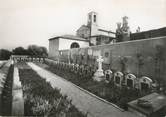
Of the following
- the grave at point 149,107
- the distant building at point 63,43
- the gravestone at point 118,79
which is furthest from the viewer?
the distant building at point 63,43

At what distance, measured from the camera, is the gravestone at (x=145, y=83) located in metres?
5.19

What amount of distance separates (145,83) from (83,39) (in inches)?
942

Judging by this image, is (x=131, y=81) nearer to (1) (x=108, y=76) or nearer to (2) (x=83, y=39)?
(1) (x=108, y=76)

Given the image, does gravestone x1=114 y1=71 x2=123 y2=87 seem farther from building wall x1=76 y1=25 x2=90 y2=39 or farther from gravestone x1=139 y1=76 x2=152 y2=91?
building wall x1=76 y1=25 x2=90 y2=39

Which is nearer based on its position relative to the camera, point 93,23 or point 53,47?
point 53,47

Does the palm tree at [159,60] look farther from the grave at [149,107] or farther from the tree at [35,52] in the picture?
the tree at [35,52]

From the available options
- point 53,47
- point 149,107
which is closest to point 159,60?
point 149,107

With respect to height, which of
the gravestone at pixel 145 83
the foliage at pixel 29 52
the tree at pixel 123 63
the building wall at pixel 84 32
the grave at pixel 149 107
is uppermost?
the building wall at pixel 84 32

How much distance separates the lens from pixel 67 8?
4.40m

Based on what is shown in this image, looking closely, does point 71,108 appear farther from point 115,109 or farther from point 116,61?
point 116,61

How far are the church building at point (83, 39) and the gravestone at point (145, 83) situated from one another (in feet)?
63.1

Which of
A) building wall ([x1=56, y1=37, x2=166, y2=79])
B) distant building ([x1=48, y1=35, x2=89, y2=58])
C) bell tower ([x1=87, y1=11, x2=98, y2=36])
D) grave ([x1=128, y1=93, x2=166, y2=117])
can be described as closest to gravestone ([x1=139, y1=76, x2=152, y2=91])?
building wall ([x1=56, y1=37, x2=166, y2=79])

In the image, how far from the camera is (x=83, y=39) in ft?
94.2

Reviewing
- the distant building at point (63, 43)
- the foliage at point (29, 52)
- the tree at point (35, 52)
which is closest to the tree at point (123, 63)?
the foliage at point (29, 52)
